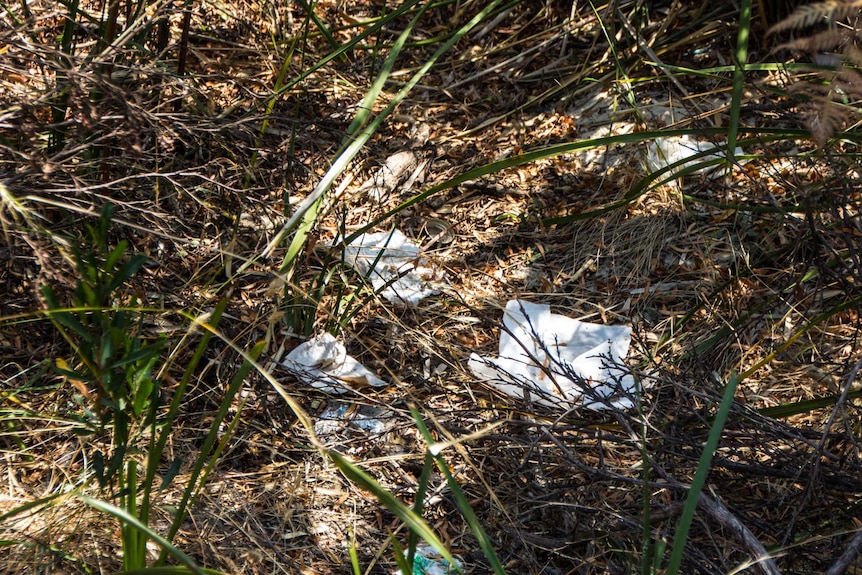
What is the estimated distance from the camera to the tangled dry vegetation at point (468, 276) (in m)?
1.51

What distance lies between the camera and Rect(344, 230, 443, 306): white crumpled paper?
2.23 metres

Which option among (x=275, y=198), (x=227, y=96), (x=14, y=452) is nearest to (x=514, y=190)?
(x=275, y=198)

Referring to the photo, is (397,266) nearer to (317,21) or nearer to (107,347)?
(317,21)

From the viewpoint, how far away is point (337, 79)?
9.20ft

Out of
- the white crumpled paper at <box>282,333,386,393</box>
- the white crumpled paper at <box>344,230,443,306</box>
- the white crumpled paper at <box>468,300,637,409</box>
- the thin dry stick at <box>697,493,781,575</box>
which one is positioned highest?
the white crumpled paper at <box>344,230,443,306</box>

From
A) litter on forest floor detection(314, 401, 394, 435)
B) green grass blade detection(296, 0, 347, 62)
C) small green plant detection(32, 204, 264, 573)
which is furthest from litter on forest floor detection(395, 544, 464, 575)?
green grass blade detection(296, 0, 347, 62)

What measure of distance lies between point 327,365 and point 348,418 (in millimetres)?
161

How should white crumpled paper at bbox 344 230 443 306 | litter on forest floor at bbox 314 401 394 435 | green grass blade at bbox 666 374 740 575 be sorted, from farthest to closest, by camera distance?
1. white crumpled paper at bbox 344 230 443 306
2. litter on forest floor at bbox 314 401 394 435
3. green grass blade at bbox 666 374 740 575

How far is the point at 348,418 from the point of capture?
1.93 meters

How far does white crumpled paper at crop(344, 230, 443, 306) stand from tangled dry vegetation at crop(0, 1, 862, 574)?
52 millimetres

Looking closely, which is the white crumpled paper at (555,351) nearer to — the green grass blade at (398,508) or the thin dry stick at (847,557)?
the thin dry stick at (847,557)

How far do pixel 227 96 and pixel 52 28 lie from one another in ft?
2.23

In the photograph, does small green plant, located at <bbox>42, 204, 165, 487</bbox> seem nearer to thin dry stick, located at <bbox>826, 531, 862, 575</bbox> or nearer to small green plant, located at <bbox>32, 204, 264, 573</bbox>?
small green plant, located at <bbox>32, 204, 264, 573</bbox>

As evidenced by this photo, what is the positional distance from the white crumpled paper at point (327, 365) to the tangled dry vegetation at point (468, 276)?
42 millimetres
